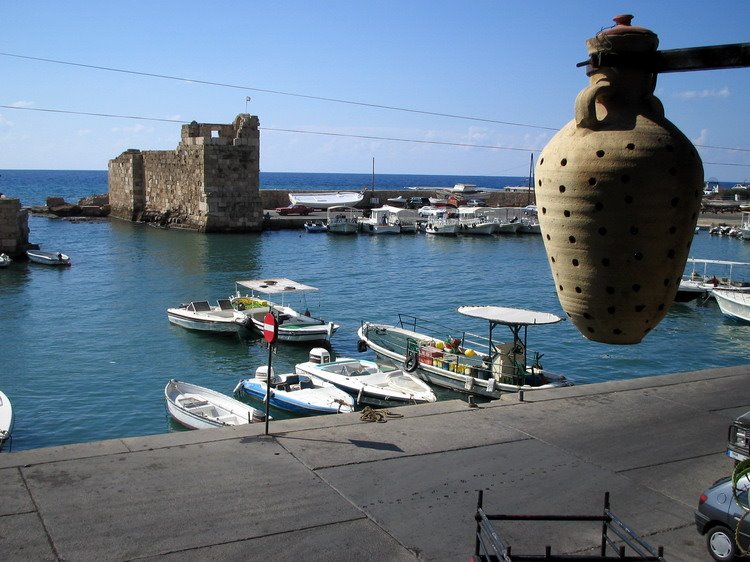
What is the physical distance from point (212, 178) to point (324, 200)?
26.5 meters

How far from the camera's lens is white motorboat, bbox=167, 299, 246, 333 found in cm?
2667

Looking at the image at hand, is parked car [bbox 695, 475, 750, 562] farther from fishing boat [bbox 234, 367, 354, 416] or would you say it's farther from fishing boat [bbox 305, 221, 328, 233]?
fishing boat [bbox 305, 221, 328, 233]

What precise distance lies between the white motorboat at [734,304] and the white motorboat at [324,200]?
52718 mm

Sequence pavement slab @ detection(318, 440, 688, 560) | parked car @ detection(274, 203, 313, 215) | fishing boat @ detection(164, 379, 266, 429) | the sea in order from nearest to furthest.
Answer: pavement slab @ detection(318, 440, 688, 560), fishing boat @ detection(164, 379, 266, 429), the sea, parked car @ detection(274, 203, 313, 215)

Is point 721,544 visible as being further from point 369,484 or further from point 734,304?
point 734,304

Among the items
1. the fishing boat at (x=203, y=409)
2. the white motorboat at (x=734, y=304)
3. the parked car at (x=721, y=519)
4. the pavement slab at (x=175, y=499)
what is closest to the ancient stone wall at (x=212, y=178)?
the white motorboat at (x=734, y=304)

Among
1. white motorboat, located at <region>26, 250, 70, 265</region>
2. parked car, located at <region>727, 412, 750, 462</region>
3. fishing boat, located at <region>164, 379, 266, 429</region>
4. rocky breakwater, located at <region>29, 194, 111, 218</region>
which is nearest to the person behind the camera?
parked car, located at <region>727, 412, 750, 462</region>

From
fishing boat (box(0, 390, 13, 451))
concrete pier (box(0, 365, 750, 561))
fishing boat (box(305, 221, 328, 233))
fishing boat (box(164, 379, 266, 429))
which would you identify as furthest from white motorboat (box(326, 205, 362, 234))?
concrete pier (box(0, 365, 750, 561))

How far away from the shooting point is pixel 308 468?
1064 cm

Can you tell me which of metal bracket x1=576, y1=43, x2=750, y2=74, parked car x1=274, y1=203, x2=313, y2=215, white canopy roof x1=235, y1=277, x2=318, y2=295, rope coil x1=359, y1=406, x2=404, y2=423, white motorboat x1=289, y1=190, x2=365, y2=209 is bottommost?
rope coil x1=359, y1=406, x2=404, y2=423

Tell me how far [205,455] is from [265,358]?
13609 millimetres

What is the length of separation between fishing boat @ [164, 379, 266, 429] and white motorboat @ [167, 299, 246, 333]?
8.11 metres

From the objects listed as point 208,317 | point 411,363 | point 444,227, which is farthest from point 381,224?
point 411,363

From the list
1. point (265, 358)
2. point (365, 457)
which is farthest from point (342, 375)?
point (365, 457)
